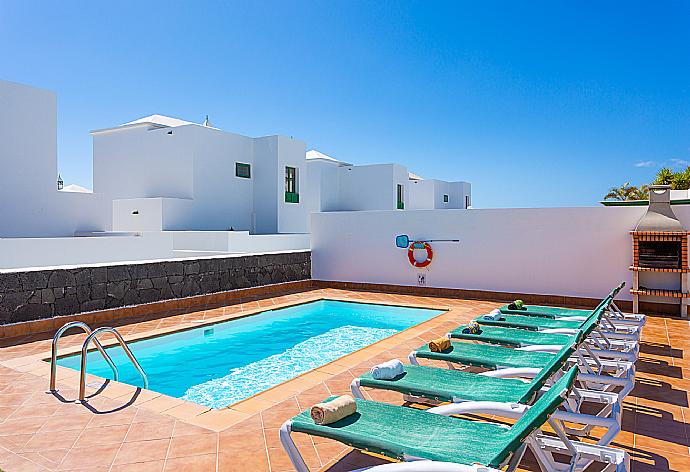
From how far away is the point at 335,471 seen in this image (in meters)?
2.87

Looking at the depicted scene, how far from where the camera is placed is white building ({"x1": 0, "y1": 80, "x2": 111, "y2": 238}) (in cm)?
1190

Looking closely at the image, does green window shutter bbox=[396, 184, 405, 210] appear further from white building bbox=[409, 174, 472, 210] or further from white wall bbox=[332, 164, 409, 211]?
white building bbox=[409, 174, 472, 210]

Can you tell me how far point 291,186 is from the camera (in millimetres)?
20250

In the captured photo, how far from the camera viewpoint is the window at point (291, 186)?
785 inches

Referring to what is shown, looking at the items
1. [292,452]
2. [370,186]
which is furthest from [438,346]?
[370,186]

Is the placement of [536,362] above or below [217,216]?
below

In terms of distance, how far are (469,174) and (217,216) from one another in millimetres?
24567

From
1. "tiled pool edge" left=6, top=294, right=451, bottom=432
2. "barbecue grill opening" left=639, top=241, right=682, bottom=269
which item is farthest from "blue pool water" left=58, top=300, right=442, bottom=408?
"barbecue grill opening" left=639, top=241, right=682, bottom=269

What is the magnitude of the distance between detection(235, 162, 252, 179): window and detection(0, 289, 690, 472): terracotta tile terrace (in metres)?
13.7

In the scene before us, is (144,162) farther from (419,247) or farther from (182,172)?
(419,247)

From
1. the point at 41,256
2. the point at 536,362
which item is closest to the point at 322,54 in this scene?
the point at 41,256

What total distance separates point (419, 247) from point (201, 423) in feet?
25.7

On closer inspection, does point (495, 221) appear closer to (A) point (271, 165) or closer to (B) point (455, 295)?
(B) point (455, 295)

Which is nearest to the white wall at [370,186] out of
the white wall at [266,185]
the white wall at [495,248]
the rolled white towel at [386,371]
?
the white wall at [266,185]
